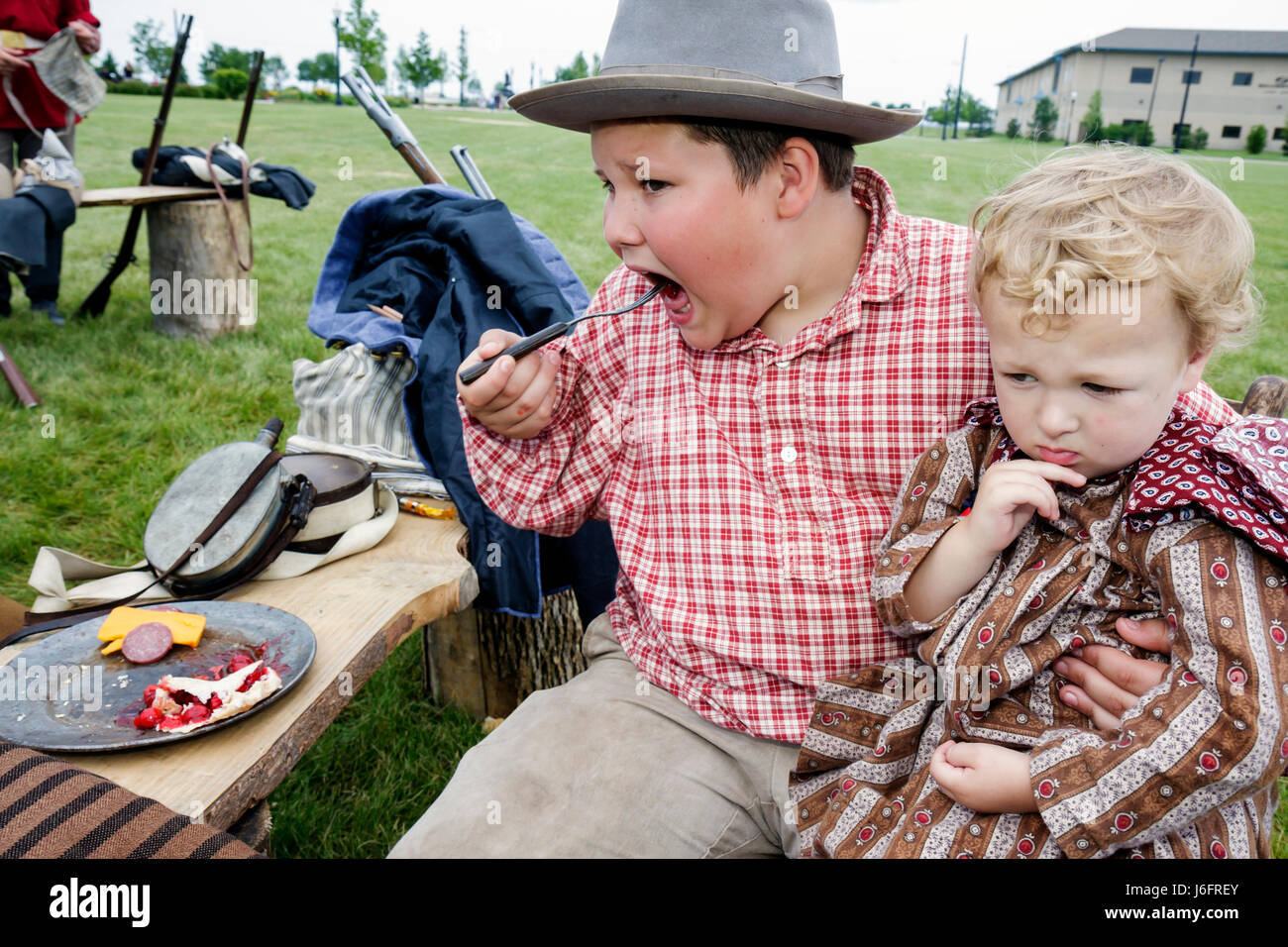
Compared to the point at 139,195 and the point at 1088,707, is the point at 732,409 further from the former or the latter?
the point at 139,195

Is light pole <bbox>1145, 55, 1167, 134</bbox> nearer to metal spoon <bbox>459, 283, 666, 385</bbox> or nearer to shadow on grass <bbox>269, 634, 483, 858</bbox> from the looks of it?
shadow on grass <bbox>269, 634, 483, 858</bbox>

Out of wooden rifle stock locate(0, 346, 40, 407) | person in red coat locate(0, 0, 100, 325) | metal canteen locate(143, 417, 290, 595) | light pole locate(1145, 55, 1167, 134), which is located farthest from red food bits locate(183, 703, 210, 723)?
light pole locate(1145, 55, 1167, 134)

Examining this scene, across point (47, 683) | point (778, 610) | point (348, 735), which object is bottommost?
point (348, 735)

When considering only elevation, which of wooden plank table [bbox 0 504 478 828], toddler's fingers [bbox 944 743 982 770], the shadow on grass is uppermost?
toddler's fingers [bbox 944 743 982 770]

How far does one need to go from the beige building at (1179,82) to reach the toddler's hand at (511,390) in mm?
51340

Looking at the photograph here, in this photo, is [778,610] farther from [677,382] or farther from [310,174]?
[310,174]

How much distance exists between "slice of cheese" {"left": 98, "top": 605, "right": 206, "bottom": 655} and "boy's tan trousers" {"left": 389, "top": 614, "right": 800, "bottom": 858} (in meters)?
0.57

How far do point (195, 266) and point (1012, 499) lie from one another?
6433 millimetres

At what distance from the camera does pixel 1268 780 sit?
1.18 m

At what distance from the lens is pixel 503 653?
278 cm

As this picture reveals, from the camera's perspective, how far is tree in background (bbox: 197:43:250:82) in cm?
5122

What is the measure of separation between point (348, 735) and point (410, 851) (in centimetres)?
148

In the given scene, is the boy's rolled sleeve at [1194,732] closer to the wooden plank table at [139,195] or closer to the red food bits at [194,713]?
the red food bits at [194,713]
